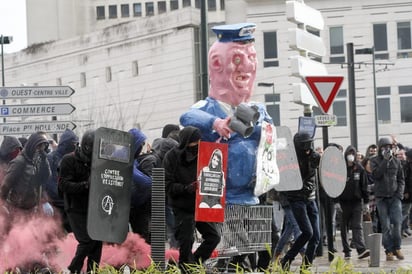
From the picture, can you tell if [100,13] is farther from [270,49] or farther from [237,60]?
[237,60]

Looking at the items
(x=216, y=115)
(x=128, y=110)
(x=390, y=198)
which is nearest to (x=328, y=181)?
(x=390, y=198)

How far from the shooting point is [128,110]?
70250 mm

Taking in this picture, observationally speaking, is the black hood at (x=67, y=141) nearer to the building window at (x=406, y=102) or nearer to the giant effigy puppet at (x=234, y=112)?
the giant effigy puppet at (x=234, y=112)

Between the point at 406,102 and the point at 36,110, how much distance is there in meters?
38.7

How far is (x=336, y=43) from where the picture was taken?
59.0 meters

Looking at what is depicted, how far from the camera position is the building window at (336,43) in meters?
58.8

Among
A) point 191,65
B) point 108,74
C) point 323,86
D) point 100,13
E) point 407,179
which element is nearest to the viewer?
point 323,86

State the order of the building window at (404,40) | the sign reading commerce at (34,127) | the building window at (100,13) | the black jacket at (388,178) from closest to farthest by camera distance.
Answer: the black jacket at (388,178), the sign reading commerce at (34,127), the building window at (404,40), the building window at (100,13)

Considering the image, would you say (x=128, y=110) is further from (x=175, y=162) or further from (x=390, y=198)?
(x=175, y=162)

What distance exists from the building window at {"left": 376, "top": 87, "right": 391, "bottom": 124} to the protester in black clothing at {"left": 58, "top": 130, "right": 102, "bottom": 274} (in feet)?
155

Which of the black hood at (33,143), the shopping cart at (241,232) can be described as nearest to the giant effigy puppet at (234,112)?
the shopping cart at (241,232)

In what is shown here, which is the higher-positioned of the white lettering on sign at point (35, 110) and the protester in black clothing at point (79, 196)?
the white lettering on sign at point (35, 110)

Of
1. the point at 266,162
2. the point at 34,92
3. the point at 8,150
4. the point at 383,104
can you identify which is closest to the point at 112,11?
the point at 383,104

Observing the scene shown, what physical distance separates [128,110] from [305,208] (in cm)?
5554
